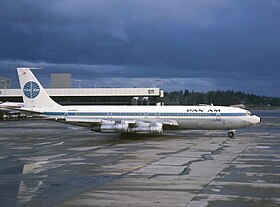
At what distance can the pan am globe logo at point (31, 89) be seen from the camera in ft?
142

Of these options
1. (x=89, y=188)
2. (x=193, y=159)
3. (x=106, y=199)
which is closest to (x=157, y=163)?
(x=193, y=159)

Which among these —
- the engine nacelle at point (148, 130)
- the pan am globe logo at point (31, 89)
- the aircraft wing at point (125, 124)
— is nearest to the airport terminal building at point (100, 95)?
the pan am globe logo at point (31, 89)

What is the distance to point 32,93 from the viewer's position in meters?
43.3

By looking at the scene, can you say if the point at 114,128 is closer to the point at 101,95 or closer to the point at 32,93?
the point at 32,93

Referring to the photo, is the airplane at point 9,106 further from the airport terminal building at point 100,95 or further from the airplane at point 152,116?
the airport terminal building at point 100,95

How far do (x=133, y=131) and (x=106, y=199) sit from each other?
25.8 meters

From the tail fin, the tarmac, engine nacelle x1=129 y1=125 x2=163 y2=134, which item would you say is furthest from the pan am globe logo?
the tarmac

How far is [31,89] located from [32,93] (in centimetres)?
53

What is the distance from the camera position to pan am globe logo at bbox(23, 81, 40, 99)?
43.2 metres

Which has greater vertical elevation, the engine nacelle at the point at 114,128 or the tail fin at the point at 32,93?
the tail fin at the point at 32,93

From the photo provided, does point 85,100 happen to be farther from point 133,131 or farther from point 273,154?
point 273,154

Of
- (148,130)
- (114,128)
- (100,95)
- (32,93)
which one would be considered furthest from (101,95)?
(114,128)

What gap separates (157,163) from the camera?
2134 centimetres

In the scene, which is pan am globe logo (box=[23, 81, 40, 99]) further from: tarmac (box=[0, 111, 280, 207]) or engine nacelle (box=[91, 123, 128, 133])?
tarmac (box=[0, 111, 280, 207])
